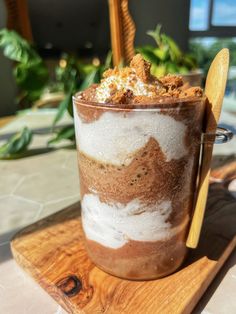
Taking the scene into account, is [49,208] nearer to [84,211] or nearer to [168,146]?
[84,211]

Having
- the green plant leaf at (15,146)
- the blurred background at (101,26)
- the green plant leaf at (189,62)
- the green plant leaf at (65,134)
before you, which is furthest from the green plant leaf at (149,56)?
the blurred background at (101,26)

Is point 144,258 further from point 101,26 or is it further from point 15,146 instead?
point 101,26

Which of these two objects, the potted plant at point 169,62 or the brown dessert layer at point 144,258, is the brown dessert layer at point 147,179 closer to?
the brown dessert layer at point 144,258

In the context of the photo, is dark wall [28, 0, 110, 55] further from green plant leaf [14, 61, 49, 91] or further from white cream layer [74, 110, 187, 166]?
white cream layer [74, 110, 187, 166]

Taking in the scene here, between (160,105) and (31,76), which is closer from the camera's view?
(160,105)

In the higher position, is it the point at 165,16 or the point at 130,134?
the point at 165,16

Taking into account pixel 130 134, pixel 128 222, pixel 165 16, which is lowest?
pixel 128 222

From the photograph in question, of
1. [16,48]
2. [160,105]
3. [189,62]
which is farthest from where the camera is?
[189,62]

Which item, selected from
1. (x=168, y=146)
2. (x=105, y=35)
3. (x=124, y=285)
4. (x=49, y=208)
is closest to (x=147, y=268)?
(x=124, y=285)

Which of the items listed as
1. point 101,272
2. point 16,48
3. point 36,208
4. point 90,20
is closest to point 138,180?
point 101,272
